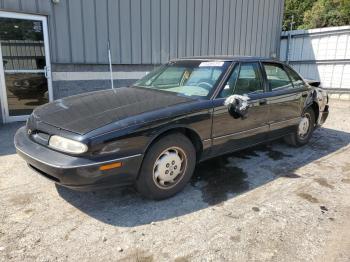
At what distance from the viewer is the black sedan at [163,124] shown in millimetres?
2693

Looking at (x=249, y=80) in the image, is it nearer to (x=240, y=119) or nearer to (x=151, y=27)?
(x=240, y=119)

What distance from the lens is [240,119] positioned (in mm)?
3809

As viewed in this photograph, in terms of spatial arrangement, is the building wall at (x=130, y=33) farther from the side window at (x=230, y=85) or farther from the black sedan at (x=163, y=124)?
the side window at (x=230, y=85)

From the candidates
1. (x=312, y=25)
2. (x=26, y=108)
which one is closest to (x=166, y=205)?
(x=26, y=108)

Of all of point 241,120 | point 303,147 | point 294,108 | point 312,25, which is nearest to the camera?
point 241,120

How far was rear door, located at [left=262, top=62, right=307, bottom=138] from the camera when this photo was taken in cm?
431

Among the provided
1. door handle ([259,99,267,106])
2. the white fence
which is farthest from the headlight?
the white fence

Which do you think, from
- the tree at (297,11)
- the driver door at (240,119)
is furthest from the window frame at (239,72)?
the tree at (297,11)

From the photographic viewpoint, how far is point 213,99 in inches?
138

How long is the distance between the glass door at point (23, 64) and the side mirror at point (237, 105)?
4.88 metres

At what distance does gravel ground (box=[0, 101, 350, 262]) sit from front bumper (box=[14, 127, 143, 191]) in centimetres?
40

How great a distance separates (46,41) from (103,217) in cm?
522

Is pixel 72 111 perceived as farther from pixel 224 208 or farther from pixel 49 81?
pixel 49 81

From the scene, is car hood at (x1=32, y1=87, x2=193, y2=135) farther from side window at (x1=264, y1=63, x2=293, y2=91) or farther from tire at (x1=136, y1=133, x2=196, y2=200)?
side window at (x1=264, y1=63, x2=293, y2=91)
